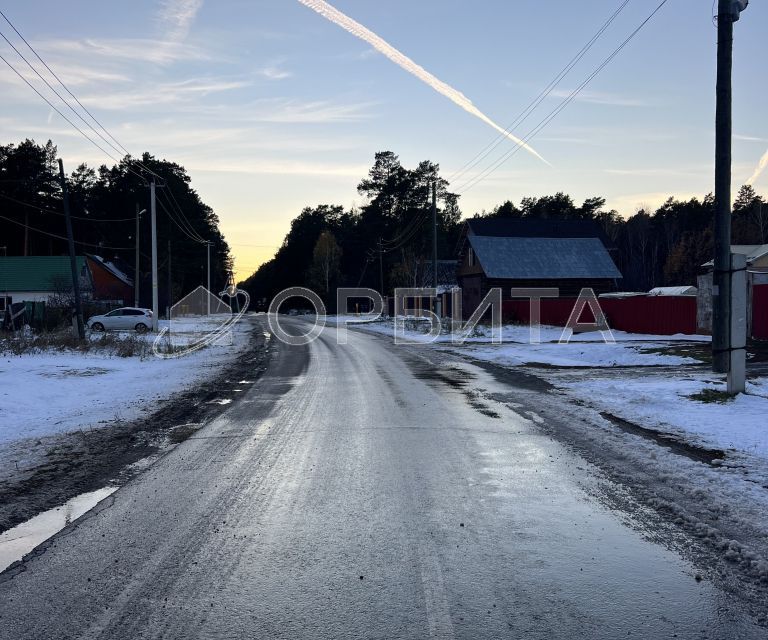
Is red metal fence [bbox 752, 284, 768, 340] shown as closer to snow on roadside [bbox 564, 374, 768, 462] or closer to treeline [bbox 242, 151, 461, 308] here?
snow on roadside [bbox 564, 374, 768, 462]

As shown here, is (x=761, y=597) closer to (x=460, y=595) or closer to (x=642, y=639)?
(x=642, y=639)

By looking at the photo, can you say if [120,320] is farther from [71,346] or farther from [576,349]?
[576,349]

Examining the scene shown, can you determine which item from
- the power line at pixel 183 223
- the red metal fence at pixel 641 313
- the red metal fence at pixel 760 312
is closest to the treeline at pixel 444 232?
the power line at pixel 183 223

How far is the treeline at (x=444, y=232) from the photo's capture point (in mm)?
79438

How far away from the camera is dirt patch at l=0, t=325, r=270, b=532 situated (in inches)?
243

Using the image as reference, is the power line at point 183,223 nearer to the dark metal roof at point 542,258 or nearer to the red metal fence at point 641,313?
the dark metal roof at point 542,258

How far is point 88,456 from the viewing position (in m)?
7.89

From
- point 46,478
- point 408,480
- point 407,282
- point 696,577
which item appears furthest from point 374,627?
point 407,282

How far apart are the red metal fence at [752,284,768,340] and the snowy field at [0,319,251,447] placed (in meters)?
20.0

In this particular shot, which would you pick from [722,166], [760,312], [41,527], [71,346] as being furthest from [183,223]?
[41,527]

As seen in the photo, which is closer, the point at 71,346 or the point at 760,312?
the point at 71,346

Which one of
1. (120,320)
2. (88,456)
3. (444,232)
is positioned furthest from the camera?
(444,232)

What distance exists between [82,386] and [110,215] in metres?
63.4

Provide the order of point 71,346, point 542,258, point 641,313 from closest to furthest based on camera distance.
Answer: point 71,346 → point 641,313 → point 542,258
